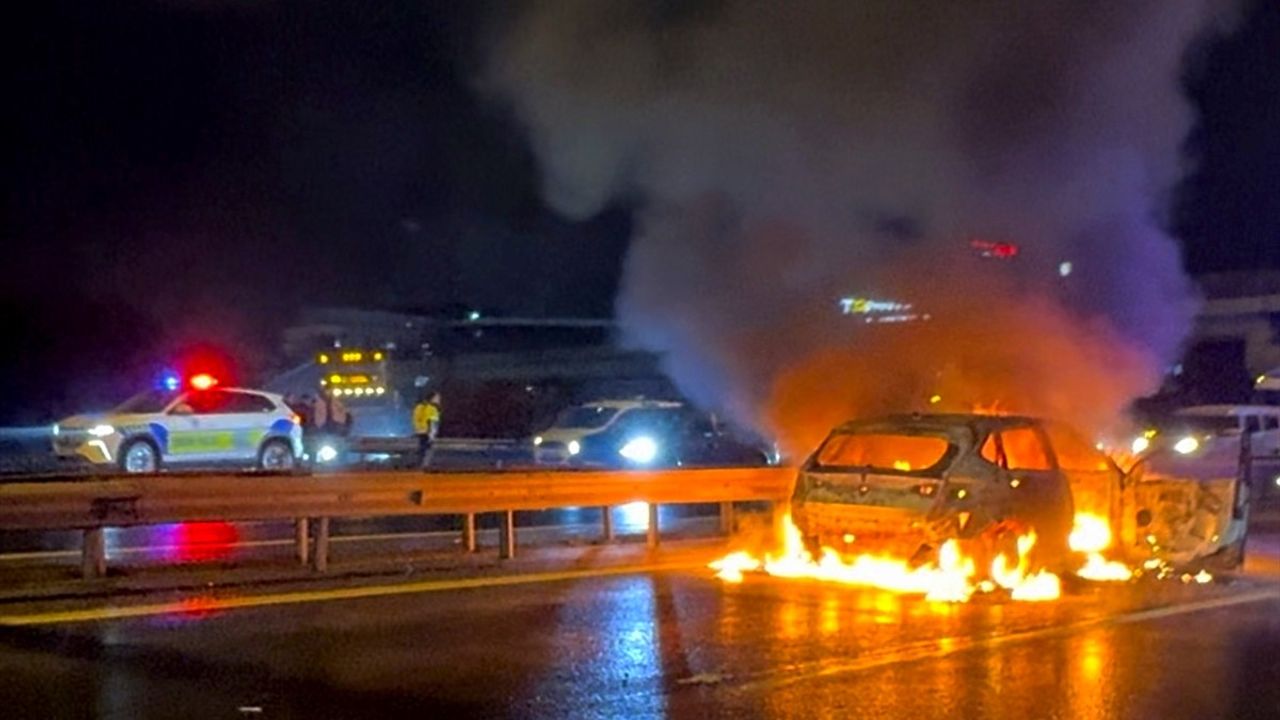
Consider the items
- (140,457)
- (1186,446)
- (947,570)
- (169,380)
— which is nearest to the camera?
(947,570)

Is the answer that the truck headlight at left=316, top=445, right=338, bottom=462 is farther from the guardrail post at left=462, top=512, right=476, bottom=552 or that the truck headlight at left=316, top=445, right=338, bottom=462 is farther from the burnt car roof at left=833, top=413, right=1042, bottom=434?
A: the burnt car roof at left=833, top=413, right=1042, bottom=434

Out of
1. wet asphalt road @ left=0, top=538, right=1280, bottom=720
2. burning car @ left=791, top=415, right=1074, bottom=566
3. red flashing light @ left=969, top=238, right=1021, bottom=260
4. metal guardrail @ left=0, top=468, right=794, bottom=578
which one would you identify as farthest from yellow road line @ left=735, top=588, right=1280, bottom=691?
red flashing light @ left=969, top=238, right=1021, bottom=260

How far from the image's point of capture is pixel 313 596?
42.3 feet

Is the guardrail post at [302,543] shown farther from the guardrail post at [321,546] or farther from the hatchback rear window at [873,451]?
the hatchback rear window at [873,451]

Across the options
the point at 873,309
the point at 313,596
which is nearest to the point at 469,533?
the point at 313,596

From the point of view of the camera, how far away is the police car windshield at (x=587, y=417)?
92.6 ft

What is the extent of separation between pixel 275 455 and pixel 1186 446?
538 inches

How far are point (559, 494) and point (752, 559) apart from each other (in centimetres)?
188

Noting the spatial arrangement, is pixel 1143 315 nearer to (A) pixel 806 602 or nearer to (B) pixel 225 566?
(A) pixel 806 602

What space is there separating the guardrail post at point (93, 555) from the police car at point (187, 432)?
34.2 ft

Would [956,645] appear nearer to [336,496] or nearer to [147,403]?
[336,496]

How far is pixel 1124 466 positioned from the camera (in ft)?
54.7

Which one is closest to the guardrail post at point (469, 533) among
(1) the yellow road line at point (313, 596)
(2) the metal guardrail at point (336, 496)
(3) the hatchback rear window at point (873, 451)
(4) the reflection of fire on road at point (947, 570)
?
(2) the metal guardrail at point (336, 496)

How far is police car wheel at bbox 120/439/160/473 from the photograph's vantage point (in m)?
23.4
